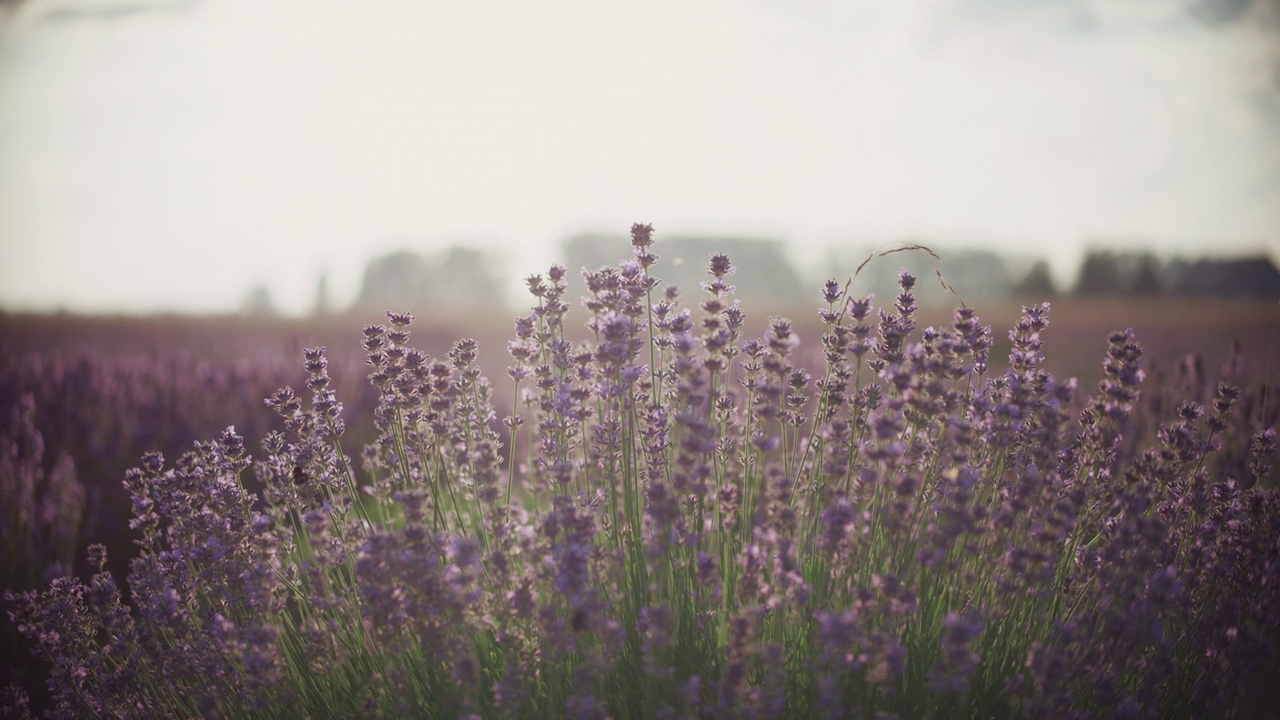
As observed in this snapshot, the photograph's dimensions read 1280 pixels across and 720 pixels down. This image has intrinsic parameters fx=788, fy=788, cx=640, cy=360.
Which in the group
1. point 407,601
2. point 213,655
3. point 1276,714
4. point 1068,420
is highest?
point 1068,420

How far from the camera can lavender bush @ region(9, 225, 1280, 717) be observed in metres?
2.05

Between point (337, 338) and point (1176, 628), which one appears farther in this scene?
point (337, 338)

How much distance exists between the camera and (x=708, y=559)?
6.56 feet

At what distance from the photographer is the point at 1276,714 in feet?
8.04

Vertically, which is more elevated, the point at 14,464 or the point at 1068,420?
the point at 1068,420

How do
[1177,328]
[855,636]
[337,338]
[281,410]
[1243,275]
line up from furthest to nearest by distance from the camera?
[1243,275] → [337,338] → [1177,328] → [281,410] → [855,636]

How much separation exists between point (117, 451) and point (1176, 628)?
263 inches

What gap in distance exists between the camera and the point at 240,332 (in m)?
15.8

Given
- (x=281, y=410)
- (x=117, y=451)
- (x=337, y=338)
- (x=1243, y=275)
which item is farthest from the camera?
(x=1243, y=275)

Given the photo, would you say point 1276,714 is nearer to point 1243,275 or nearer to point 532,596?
point 532,596

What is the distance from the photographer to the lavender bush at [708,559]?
80.7 inches

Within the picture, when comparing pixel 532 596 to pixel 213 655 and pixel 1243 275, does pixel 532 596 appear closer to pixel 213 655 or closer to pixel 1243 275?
pixel 213 655

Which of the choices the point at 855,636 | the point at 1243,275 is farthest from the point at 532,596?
the point at 1243,275

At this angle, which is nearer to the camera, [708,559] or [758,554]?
[708,559]
